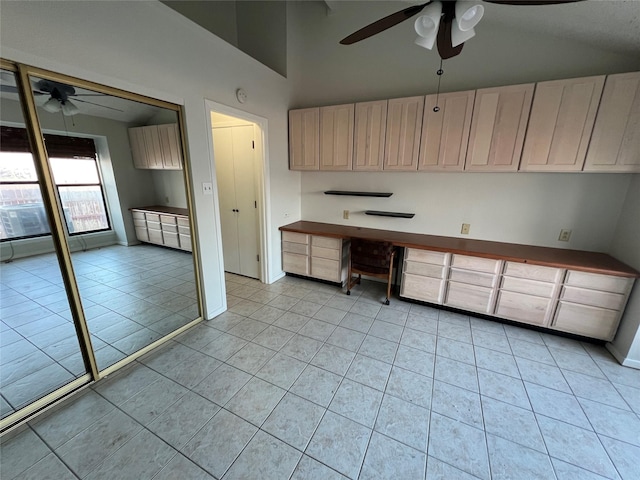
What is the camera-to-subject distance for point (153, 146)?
217 centimetres

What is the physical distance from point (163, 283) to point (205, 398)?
1.26 meters

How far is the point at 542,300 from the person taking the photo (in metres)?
2.41

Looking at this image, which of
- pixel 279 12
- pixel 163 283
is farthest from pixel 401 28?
pixel 163 283

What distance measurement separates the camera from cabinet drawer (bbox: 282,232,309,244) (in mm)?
3420

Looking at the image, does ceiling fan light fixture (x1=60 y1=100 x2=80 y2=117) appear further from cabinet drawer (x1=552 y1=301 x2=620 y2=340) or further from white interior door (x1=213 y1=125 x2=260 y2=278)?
cabinet drawer (x1=552 y1=301 x2=620 y2=340)

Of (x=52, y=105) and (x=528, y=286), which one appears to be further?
(x=528, y=286)

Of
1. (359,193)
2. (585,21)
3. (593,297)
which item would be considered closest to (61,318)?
(359,193)

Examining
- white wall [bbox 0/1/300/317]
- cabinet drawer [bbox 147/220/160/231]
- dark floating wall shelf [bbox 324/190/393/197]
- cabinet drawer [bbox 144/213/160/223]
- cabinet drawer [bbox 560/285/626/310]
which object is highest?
white wall [bbox 0/1/300/317]

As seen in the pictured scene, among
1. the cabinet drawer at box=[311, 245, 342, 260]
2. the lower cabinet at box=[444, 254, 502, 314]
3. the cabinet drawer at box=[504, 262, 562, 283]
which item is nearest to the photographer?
the cabinet drawer at box=[504, 262, 562, 283]

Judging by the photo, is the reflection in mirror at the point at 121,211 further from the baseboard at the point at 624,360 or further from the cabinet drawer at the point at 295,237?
the baseboard at the point at 624,360

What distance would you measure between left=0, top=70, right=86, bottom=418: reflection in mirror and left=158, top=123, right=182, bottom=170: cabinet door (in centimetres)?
84

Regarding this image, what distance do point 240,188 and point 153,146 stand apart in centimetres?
128

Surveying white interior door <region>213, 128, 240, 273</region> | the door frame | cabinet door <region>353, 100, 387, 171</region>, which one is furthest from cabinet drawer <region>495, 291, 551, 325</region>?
white interior door <region>213, 128, 240, 273</region>

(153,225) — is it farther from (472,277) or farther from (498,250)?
(498,250)
